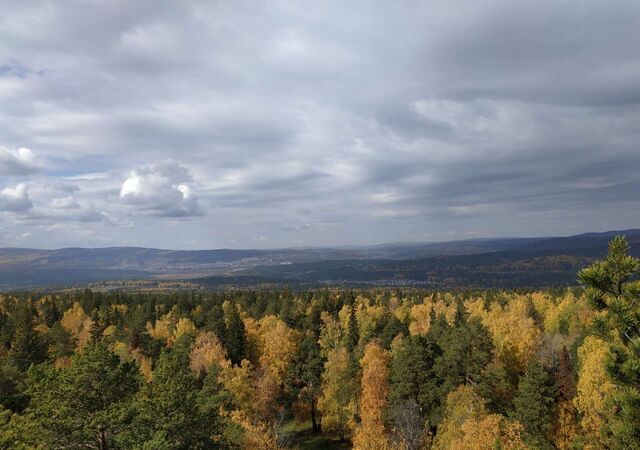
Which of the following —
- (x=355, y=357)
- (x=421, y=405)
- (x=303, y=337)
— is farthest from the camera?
(x=303, y=337)

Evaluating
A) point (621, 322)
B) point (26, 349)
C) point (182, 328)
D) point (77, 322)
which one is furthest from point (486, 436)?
point (77, 322)

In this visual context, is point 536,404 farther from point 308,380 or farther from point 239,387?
point 308,380

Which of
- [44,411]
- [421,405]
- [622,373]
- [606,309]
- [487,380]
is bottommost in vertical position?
[421,405]

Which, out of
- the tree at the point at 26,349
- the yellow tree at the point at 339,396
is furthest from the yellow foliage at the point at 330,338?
the tree at the point at 26,349

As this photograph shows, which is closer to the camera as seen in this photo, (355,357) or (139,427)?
(139,427)

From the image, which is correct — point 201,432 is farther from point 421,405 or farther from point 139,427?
point 421,405

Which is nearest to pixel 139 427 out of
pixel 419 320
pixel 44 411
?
pixel 44 411

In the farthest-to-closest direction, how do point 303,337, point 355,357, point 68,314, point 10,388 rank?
point 68,314 → point 303,337 → point 355,357 → point 10,388

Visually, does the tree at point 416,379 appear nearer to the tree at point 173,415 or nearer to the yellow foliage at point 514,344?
the yellow foliage at point 514,344

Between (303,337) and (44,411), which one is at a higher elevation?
(44,411)
